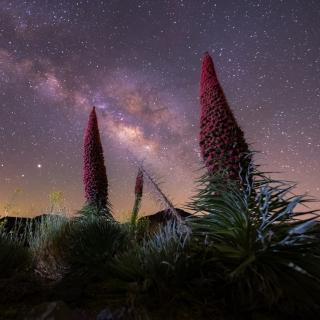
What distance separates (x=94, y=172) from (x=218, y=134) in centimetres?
387

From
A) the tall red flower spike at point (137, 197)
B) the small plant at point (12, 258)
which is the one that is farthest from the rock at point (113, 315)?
the tall red flower spike at point (137, 197)

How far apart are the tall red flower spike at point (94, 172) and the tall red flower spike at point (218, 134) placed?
3.54m

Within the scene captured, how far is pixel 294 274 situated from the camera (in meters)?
3.29

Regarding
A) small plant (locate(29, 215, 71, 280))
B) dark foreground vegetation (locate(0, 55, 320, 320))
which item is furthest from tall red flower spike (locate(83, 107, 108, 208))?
dark foreground vegetation (locate(0, 55, 320, 320))

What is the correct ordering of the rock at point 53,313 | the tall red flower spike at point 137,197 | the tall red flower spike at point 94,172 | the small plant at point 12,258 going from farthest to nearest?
the tall red flower spike at point 137,197
the tall red flower spike at point 94,172
the small plant at point 12,258
the rock at point 53,313

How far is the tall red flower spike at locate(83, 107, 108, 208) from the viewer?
782cm

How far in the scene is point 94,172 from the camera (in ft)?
25.8

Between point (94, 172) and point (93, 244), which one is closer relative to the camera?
point (93, 244)

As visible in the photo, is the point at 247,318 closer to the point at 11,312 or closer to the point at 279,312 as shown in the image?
the point at 279,312

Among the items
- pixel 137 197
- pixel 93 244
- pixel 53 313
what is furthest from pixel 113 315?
pixel 137 197

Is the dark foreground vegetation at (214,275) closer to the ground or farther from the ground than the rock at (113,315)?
farther from the ground

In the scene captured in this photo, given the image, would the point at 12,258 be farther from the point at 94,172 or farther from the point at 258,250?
the point at 258,250

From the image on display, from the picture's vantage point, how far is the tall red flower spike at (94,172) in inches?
308

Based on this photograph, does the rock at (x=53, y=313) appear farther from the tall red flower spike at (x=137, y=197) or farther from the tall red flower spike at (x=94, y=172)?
the tall red flower spike at (x=137, y=197)
